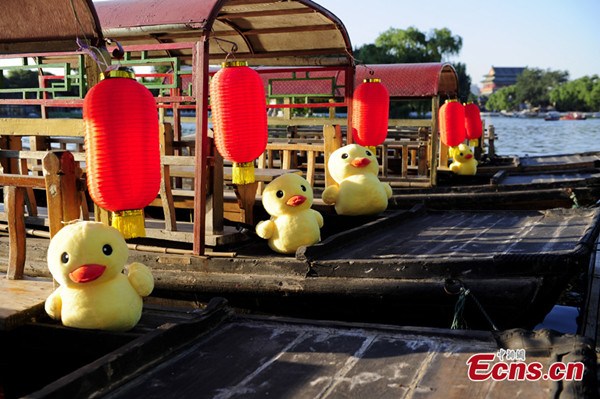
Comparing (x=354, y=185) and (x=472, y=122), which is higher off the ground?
(x=472, y=122)

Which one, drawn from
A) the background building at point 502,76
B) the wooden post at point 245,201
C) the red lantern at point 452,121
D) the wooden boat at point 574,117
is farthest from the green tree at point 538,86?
the wooden post at point 245,201

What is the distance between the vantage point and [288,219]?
17.1 ft

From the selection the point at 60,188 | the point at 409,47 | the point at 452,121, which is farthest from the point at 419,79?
the point at 409,47

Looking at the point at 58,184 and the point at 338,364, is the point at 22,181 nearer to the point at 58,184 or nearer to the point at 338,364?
the point at 58,184

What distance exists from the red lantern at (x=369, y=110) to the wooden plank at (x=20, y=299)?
4.33 metres

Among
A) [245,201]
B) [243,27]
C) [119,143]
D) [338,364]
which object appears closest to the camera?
[338,364]

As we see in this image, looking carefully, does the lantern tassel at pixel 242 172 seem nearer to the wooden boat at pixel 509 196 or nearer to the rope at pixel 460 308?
the rope at pixel 460 308

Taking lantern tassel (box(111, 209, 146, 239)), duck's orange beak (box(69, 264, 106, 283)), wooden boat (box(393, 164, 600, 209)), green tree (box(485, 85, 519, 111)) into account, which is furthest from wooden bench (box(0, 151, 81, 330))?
green tree (box(485, 85, 519, 111))

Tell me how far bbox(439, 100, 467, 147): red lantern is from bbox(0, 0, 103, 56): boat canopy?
677 centimetres

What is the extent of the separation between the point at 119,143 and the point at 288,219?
1.82 m

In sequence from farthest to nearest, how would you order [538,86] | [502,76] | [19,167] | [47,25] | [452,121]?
[502,76]
[538,86]
[452,121]
[19,167]
[47,25]

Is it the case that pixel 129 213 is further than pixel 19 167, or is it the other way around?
pixel 19 167

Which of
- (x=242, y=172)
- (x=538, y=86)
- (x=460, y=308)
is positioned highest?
(x=538, y=86)

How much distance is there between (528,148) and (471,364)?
37157 millimetres
